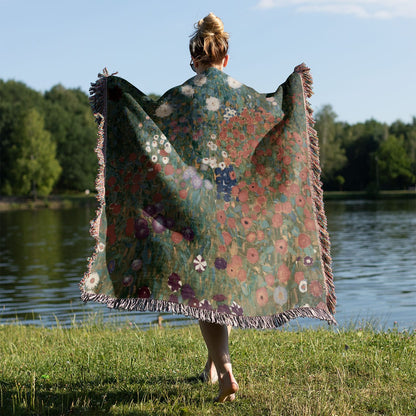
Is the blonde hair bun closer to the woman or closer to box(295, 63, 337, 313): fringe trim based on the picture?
the woman

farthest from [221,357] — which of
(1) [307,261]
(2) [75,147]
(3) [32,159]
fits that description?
(2) [75,147]

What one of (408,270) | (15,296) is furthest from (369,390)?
(408,270)

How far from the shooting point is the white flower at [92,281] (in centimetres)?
397

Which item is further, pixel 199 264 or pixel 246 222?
pixel 246 222

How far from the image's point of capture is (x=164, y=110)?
4117 mm

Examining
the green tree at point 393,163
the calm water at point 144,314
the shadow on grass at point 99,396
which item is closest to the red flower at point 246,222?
the shadow on grass at point 99,396

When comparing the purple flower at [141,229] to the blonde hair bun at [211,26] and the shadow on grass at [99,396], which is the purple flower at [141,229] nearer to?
the shadow on grass at [99,396]

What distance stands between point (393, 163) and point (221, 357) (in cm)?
8550

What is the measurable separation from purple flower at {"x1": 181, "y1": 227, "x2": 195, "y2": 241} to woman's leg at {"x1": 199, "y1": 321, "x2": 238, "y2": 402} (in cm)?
52

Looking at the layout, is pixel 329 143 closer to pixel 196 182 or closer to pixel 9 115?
pixel 9 115

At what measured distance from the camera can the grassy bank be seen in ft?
12.7

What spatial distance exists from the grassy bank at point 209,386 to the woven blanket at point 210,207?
514 millimetres

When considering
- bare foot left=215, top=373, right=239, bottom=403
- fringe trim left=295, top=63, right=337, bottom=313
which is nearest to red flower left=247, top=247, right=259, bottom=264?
fringe trim left=295, top=63, right=337, bottom=313

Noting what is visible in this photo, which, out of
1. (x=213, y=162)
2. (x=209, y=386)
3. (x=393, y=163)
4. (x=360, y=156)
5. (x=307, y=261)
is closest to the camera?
(x=213, y=162)
